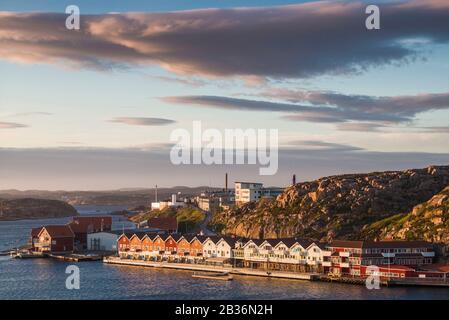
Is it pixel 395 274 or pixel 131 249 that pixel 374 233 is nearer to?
pixel 395 274

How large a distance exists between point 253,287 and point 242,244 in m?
13.4

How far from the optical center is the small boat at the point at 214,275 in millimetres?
49388

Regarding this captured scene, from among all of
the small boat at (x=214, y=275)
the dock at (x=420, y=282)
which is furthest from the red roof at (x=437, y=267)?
the small boat at (x=214, y=275)

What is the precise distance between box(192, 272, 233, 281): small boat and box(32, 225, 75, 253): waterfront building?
24.6 meters

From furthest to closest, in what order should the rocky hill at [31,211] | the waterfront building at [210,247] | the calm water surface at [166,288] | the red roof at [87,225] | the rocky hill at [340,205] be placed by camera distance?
the rocky hill at [31,211]
the red roof at [87,225]
the rocky hill at [340,205]
the waterfront building at [210,247]
the calm water surface at [166,288]

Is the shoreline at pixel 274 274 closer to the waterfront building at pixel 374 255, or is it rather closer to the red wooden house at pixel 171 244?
the waterfront building at pixel 374 255

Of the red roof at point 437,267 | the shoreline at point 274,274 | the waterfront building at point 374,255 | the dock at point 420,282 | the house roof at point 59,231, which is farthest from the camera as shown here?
the house roof at point 59,231

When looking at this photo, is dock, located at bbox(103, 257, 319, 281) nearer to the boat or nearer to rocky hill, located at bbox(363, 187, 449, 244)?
the boat

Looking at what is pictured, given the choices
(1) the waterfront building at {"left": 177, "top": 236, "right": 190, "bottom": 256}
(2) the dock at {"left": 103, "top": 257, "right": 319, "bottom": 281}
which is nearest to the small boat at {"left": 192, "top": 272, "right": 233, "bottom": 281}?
Answer: (2) the dock at {"left": 103, "top": 257, "right": 319, "bottom": 281}

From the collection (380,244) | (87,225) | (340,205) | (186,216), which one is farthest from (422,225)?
(186,216)

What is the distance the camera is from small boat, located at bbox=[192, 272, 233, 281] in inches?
1944

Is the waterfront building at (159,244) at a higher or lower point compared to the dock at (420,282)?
higher

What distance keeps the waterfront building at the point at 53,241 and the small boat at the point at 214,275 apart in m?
24.6

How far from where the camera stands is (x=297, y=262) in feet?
173
